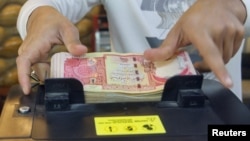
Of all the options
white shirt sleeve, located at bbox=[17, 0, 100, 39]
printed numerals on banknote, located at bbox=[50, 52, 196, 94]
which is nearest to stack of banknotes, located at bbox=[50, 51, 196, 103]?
printed numerals on banknote, located at bbox=[50, 52, 196, 94]

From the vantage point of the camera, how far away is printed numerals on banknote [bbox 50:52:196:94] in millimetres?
627

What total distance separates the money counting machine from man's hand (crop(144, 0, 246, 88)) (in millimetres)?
Answer: 40

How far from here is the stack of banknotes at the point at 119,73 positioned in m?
0.62

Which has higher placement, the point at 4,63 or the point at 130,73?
the point at 130,73

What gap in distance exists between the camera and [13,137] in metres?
0.54

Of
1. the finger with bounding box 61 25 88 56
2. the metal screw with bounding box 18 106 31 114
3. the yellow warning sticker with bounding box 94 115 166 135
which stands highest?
the finger with bounding box 61 25 88 56

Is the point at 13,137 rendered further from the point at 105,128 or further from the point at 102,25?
the point at 102,25

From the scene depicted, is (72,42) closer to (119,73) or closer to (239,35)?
(119,73)

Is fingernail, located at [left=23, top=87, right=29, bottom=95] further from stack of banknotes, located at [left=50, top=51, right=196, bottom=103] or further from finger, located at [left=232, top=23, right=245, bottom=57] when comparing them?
finger, located at [left=232, top=23, right=245, bottom=57]

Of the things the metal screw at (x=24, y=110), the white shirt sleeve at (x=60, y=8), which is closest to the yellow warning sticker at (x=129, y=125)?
the metal screw at (x=24, y=110)

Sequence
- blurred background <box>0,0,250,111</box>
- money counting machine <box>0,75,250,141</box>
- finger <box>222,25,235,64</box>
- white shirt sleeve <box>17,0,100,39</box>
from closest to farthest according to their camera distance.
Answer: money counting machine <box>0,75,250,141</box> → finger <box>222,25,235,64</box> → white shirt sleeve <box>17,0,100,39</box> → blurred background <box>0,0,250,111</box>

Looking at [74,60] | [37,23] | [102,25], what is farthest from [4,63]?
[74,60]

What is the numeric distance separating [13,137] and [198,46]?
0.29 metres

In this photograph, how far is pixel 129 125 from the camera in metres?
0.56
